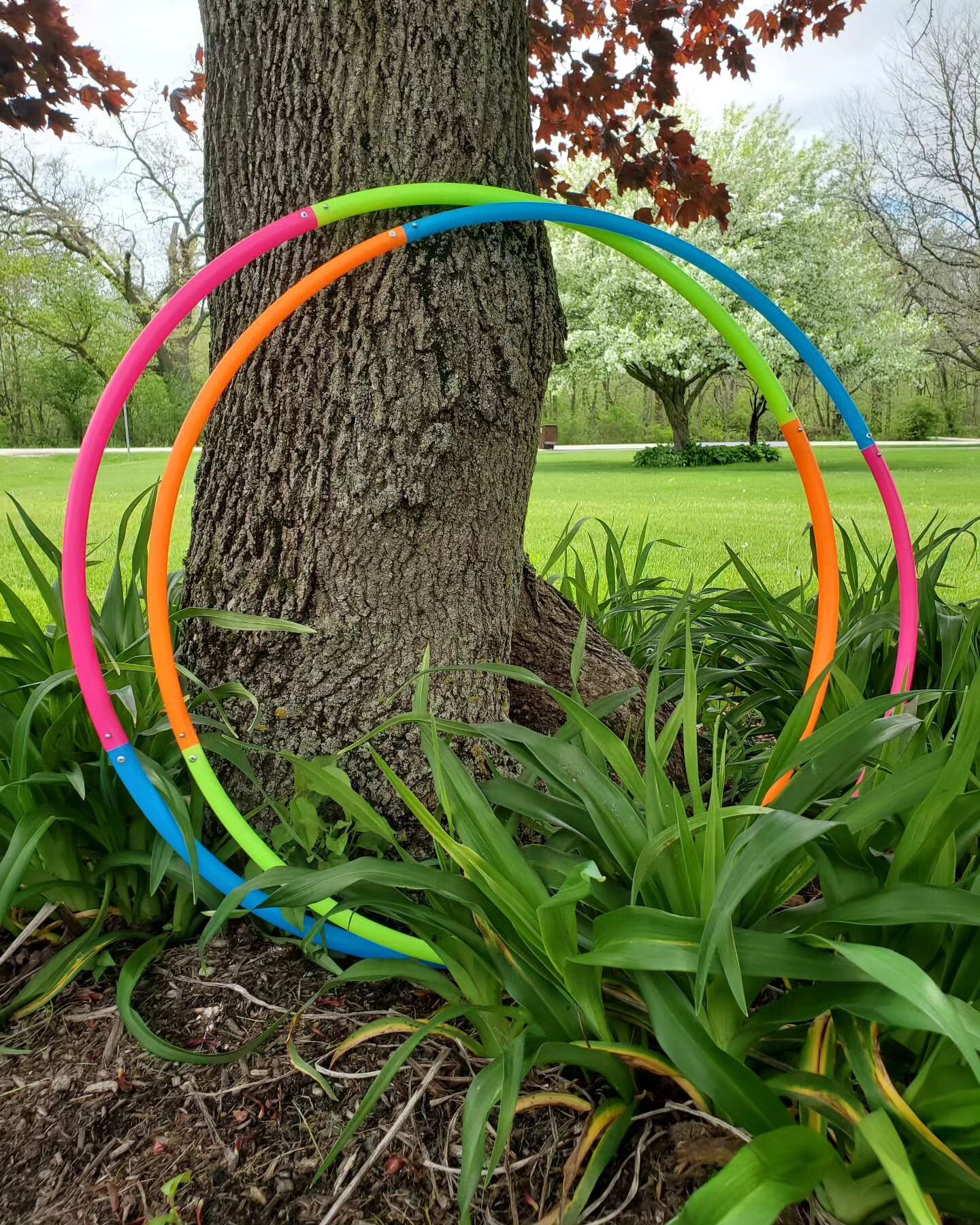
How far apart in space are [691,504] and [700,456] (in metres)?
9.44

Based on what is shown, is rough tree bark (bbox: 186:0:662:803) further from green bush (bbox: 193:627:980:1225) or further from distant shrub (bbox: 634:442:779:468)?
distant shrub (bbox: 634:442:779:468)

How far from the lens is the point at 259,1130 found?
1185mm

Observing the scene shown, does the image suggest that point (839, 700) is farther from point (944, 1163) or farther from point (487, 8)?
A: point (487, 8)

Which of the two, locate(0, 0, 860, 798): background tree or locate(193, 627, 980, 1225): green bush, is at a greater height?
locate(0, 0, 860, 798): background tree

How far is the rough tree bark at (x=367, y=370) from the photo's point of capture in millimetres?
1595

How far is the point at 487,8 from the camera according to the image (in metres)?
1.63

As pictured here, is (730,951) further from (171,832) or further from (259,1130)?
(171,832)

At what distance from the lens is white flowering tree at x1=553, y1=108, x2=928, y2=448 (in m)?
16.7

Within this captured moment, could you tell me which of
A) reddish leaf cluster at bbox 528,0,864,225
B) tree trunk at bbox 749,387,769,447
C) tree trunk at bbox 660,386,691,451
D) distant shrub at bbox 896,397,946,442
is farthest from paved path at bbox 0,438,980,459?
reddish leaf cluster at bbox 528,0,864,225

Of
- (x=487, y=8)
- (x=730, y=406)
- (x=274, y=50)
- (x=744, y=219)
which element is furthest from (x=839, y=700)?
(x=730, y=406)

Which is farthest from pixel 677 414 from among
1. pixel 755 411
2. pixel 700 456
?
pixel 755 411

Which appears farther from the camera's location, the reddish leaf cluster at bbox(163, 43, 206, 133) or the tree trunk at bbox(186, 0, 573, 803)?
the reddish leaf cluster at bbox(163, 43, 206, 133)

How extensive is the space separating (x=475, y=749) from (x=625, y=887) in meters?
0.55

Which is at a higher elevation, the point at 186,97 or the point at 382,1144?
the point at 186,97
